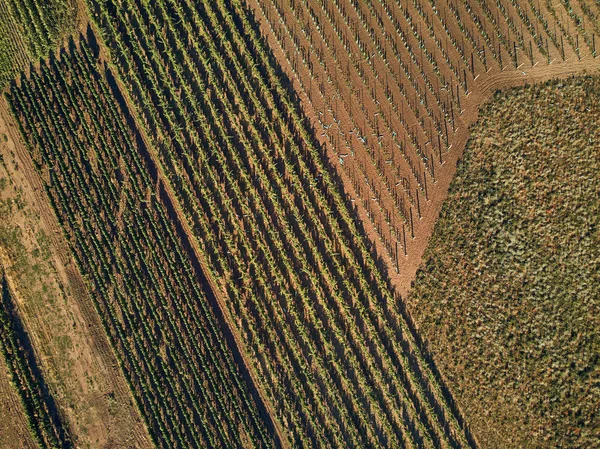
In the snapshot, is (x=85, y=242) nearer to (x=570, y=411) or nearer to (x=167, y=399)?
(x=167, y=399)

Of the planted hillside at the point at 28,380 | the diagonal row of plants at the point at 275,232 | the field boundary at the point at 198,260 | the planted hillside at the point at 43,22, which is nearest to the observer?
the diagonal row of plants at the point at 275,232

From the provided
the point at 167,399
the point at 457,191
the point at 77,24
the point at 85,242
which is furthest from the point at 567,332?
the point at 77,24

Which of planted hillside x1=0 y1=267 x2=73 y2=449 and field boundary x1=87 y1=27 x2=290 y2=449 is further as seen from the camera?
planted hillside x1=0 y1=267 x2=73 y2=449

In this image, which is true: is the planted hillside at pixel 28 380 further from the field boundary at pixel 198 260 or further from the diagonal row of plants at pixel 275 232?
the diagonal row of plants at pixel 275 232

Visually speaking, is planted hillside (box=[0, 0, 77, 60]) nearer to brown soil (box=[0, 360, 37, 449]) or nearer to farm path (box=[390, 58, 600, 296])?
brown soil (box=[0, 360, 37, 449])

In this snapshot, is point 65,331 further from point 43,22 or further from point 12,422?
point 43,22

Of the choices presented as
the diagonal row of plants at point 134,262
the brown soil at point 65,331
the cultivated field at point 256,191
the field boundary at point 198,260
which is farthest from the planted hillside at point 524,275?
the brown soil at point 65,331

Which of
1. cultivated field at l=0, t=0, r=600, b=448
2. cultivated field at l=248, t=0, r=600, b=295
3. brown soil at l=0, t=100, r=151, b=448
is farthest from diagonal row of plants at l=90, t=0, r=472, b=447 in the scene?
brown soil at l=0, t=100, r=151, b=448

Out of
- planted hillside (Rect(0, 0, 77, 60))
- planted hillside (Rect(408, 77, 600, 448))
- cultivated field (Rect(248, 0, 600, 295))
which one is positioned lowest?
planted hillside (Rect(408, 77, 600, 448))
